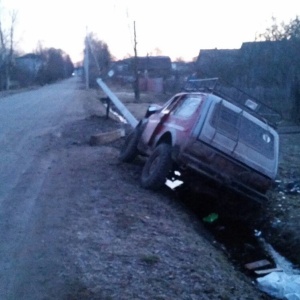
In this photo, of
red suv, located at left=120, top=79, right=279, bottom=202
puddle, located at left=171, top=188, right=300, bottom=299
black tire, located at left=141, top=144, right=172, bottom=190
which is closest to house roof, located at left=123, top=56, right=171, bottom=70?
puddle, located at left=171, top=188, right=300, bottom=299

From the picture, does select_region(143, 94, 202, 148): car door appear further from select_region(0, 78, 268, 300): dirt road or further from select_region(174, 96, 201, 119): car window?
select_region(0, 78, 268, 300): dirt road

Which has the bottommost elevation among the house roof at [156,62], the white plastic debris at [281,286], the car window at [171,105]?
the house roof at [156,62]

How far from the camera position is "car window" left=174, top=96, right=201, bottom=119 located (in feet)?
33.1

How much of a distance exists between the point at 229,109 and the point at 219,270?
358cm

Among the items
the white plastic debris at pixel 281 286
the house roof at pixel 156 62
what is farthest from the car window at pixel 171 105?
the house roof at pixel 156 62

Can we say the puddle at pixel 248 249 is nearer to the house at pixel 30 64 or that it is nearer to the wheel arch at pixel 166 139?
the wheel arch at pixel 166 139

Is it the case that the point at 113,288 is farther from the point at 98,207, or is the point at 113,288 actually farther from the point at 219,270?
the point at 98,207

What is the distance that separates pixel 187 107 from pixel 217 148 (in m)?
1.27

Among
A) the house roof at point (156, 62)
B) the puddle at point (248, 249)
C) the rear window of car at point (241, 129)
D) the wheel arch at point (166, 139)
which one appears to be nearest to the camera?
the puddle at point (248, 249)

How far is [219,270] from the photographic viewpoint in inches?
279

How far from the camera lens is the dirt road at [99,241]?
5.96 m

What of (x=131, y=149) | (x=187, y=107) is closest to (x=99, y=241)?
(x=187, y=107)

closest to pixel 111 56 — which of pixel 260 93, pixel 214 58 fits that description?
pixel 214 58

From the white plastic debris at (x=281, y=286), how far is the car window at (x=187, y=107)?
355 cm
